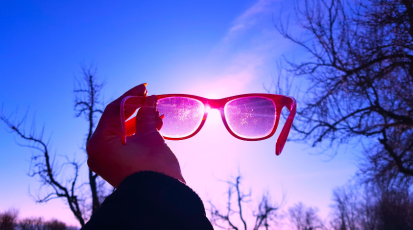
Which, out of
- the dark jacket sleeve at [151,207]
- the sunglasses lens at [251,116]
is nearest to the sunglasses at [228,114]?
the sunglasses lens at [251,116]

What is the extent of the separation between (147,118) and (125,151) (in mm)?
165

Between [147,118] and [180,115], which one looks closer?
[147,118]

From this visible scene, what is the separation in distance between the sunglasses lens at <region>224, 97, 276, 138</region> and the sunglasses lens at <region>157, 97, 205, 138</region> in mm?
196

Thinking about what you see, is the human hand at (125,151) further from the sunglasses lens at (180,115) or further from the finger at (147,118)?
the sunglasses lens at (180,115)

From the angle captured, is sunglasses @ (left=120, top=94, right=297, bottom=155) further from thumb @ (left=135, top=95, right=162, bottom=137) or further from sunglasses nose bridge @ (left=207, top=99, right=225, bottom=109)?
thumb @ (left=135, top=95, right=162, bottom=137)

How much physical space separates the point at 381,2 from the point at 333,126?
2527mm

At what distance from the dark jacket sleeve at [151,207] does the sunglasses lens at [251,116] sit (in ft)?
3.48

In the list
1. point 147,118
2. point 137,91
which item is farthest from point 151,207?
point 137,91

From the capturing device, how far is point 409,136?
640 centimetres

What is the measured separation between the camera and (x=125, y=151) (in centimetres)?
85

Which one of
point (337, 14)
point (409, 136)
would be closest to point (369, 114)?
point (409, 136)

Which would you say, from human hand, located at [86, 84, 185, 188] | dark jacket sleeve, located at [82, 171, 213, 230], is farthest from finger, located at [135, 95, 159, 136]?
dark jacket sleeve, located at [82, 171, 213, 230]

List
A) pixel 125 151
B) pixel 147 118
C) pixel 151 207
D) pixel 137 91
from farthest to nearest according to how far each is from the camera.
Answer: pixel 137 91
pixel 147 118
pixel 125 151
pixel 151 207

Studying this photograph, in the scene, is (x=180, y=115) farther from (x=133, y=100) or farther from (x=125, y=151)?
(x=125, y=151)
